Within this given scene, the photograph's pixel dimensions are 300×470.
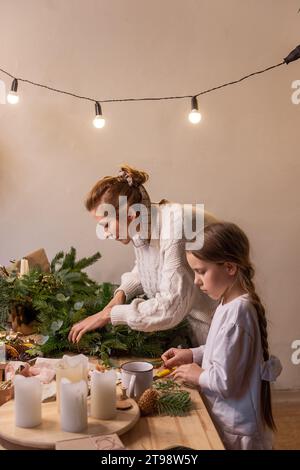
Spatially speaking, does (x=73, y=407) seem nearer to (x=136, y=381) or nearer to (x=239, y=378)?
A: (x=136, y=381)

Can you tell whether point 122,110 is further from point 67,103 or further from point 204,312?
point 204,312

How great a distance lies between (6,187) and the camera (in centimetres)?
263

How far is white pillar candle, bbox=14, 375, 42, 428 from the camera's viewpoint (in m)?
1.00

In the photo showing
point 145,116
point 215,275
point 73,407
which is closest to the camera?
point 73,407

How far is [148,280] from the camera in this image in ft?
5.76

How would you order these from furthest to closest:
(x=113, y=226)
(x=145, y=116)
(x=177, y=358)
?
(x=145, y=116), (x=113, y=226), (x=177, y=358)

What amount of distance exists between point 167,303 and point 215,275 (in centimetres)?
25

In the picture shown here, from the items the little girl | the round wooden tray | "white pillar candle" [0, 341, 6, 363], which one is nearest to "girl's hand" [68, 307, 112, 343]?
"white pillar candle" [0, 341, 6, 363]

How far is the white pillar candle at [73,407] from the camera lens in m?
0.99

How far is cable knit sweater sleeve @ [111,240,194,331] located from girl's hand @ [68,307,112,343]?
37 millimetres

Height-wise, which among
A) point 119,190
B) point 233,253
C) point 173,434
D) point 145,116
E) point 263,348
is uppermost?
point 145,116

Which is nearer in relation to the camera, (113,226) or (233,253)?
(233,253)

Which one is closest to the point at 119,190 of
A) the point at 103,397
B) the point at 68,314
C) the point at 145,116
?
the point at 68,314

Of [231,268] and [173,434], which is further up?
[231,268]
